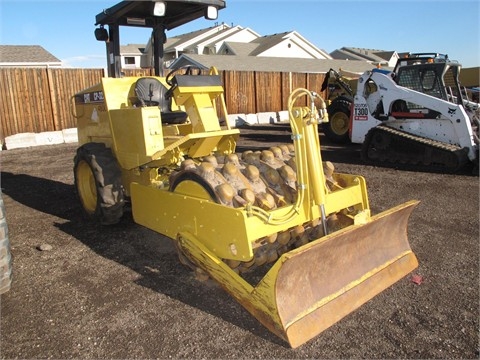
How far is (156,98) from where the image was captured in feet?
17.0

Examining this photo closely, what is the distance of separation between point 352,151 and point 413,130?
2248 millimetres

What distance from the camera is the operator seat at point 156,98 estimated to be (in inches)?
198

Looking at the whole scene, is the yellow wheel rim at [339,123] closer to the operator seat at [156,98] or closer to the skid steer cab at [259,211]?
the operator seat at [156,98]

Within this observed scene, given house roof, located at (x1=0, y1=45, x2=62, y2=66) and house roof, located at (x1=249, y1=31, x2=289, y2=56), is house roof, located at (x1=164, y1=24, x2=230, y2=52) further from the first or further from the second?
house roof, located at (x1=0, y1=45, x2=62, y2=66)

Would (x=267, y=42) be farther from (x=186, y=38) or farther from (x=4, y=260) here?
(x=4, y=260)

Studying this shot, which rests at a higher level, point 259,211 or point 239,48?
point 239,48

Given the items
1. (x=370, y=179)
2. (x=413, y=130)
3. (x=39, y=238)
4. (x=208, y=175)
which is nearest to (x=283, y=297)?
(x=208, y=175)

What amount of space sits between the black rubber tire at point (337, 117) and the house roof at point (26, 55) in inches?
893

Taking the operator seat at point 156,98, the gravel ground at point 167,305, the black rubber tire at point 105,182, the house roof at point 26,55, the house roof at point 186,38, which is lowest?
the gravel ground at point 167,305

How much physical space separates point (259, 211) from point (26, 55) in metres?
29.9

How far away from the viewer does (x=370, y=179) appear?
7656 mm

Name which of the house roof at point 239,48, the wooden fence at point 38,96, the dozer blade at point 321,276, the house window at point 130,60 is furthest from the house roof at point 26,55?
the dozer blade at point 321,276

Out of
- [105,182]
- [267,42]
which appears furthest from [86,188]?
[267,42]

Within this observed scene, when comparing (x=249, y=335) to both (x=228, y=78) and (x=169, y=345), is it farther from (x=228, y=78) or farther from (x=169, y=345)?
(x=228, y=78)
